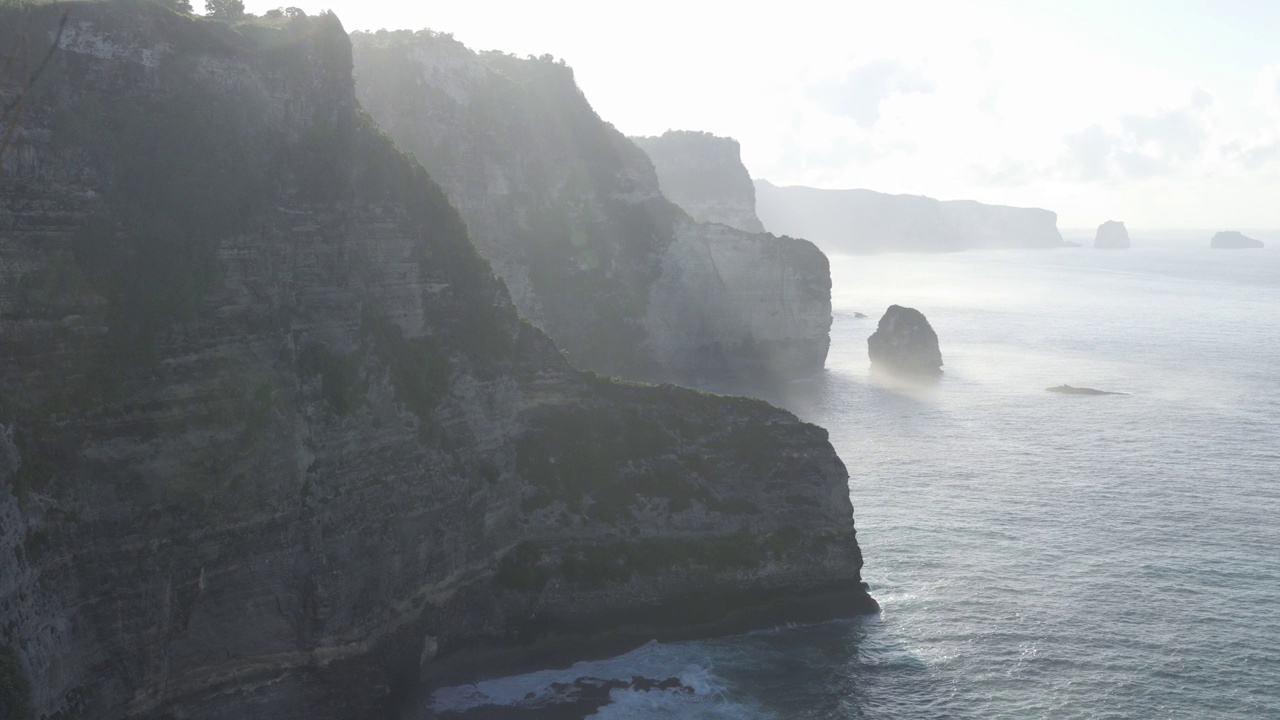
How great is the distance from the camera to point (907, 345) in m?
110

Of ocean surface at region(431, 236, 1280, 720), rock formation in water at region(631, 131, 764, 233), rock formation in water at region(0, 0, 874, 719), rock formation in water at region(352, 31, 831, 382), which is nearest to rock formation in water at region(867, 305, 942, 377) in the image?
rock formation in water at region(352, 31, 831, 382)

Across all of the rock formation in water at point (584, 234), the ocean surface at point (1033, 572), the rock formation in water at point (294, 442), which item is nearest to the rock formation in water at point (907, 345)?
the rock formation in water at point (584, 234)

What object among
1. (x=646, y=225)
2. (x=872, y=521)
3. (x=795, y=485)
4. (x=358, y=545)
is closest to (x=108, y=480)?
(x=358, y=545)

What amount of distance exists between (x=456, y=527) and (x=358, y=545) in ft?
17.8

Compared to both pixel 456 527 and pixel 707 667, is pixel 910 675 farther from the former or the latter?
pixel 456 527

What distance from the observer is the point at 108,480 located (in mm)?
32250

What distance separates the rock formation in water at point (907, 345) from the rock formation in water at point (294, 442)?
6273cm

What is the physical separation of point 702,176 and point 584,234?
243ft

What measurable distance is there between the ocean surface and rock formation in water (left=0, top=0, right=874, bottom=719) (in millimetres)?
3701

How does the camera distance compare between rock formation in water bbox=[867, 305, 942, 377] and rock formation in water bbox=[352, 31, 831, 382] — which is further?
rock formation in water bbox=[867, 305, 942, 377]

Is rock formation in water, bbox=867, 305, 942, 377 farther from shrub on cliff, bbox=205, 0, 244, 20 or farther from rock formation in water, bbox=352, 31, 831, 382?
shrub on cliff, bbox=205, 0, 244, 20

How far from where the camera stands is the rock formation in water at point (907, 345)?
361ft

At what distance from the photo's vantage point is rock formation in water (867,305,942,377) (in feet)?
361

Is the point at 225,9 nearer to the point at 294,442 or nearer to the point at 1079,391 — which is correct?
the point at 294,442
